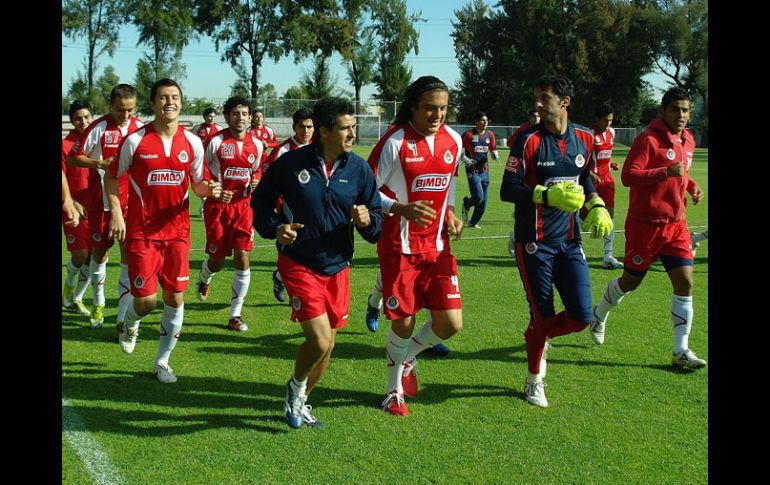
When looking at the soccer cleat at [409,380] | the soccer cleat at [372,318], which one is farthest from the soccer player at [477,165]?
the soccer cleat at [409,380]

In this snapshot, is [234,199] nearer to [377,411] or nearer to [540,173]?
[377,411]

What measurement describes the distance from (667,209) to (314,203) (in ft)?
11.5

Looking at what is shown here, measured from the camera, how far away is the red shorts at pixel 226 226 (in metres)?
8.67

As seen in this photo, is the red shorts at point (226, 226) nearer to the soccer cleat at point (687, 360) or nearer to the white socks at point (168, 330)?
the white socks at point (168, 330)

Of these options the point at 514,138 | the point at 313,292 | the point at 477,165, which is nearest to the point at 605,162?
the point at 477,165

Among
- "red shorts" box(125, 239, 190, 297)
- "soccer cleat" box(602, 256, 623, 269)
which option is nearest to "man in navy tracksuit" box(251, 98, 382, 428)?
"red shorts" box(125, 239, 190, 297)

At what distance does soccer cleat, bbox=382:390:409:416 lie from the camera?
19.0ft

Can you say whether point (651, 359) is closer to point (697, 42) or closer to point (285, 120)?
point (285, 120)

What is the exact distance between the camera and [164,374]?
649 centimetres

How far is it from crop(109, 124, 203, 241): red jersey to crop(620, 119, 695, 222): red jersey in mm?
3980

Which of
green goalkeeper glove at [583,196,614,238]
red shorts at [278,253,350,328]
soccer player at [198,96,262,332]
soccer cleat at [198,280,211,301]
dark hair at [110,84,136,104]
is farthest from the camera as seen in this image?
soccer cleat at [198,280,211,301]

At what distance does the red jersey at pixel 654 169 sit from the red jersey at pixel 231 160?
4.21 meters

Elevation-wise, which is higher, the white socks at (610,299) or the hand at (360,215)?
the hand at (360,215)

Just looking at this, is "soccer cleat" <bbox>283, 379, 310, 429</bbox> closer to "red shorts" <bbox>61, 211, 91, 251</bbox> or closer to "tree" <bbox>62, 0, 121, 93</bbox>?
"red shorts" <bbox>61, 211, 91, 251</bbox>
